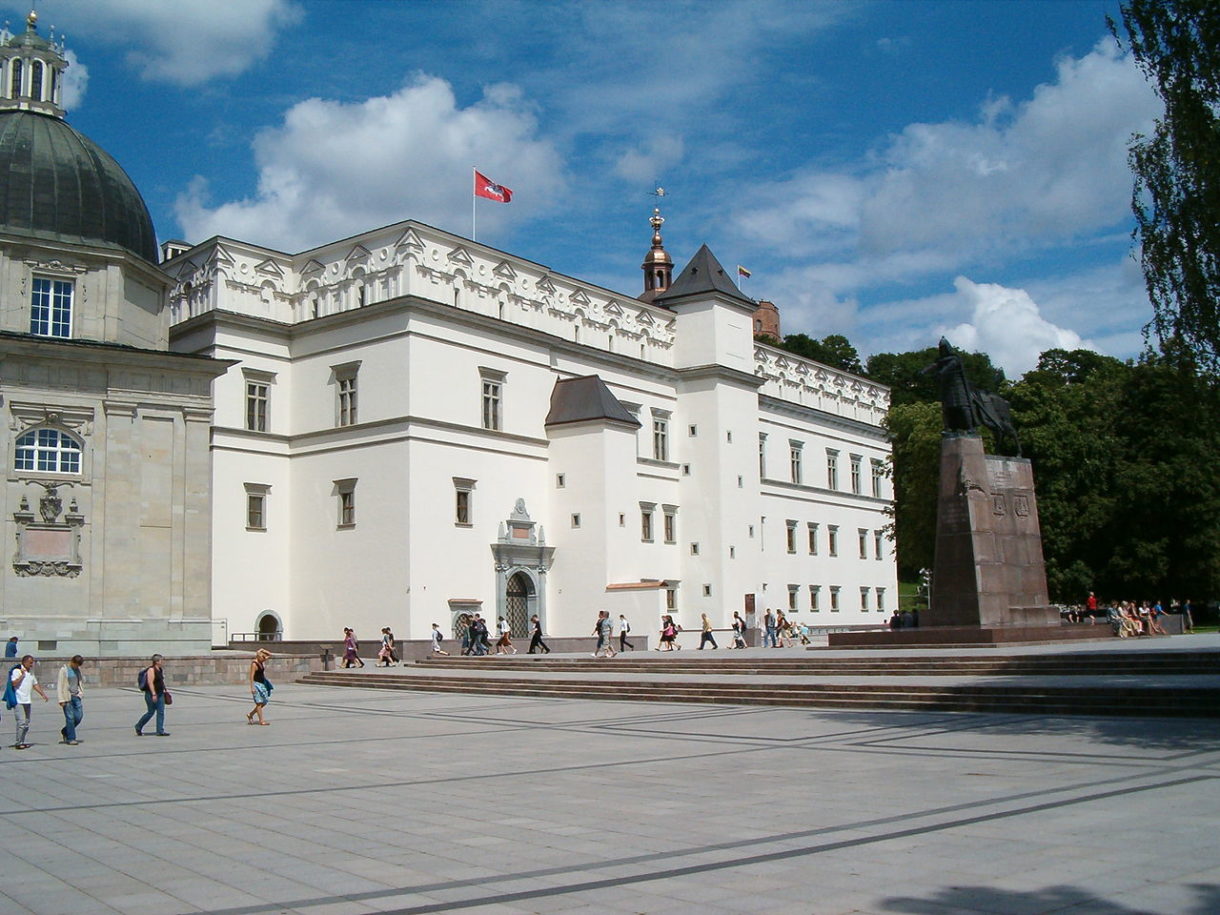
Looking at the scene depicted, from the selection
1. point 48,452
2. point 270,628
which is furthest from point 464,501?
point 48,452

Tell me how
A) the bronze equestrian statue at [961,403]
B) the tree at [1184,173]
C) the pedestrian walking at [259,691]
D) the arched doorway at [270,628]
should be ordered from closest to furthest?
the tree at [1184,173], the pedestrian walking at [259,691], the bronze equestrian statue at [961,403], the arched doorway at [270,628]

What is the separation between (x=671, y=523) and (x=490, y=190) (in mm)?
17340

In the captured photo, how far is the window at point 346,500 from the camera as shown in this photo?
4238 centimetres

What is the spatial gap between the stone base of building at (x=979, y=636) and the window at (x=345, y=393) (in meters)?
20.7

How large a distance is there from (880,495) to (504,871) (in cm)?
6902

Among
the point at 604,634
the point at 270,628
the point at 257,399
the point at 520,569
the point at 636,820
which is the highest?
the point at 257,399

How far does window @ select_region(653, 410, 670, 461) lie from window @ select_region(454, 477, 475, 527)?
41.5 ft

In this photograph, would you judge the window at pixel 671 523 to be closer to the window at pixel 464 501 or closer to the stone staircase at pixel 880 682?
the window at pixel 464 501

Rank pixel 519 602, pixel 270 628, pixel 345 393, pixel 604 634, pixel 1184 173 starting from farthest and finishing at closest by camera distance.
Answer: pixel 519 602 < pixel 345 393 < pixel 270 628 < pixel 604 634 < pixel 1184 173

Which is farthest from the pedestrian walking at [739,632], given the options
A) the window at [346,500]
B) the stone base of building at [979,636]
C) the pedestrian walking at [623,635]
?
Answer: the window at [346,500]

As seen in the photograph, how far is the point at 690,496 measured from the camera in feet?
178

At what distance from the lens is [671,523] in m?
53.8

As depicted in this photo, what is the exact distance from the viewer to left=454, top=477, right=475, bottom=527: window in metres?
43.1

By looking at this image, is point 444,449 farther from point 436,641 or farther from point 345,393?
point 436,641
